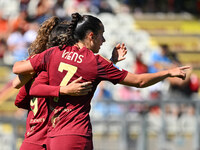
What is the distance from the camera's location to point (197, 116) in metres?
8.80

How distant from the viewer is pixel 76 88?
150 inches

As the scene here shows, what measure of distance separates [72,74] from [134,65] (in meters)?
8.05

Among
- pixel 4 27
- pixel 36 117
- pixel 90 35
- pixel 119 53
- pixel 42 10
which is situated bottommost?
pixel 36 117

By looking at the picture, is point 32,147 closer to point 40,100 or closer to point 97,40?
point 40,100

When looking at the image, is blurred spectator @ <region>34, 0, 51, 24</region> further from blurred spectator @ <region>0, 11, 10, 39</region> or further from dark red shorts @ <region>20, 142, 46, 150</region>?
dark red shorts @ <region>20, 142, 46, 150</region>

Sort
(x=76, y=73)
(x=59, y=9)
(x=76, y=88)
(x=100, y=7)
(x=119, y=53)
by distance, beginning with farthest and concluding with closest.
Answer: (x=100, y=7), (x=59, y=9), (x=119, y=53), (x=76, y=73), (x=76, y=88)

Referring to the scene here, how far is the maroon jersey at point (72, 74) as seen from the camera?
12.8 ft

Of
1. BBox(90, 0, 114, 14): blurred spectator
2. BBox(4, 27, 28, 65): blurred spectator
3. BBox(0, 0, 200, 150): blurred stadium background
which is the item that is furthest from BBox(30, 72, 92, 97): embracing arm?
BBox(90, 0, 114, 14): blurred spectator

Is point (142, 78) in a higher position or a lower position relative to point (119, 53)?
lower

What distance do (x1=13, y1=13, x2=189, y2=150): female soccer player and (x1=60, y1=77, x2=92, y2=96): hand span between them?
0.25 feet

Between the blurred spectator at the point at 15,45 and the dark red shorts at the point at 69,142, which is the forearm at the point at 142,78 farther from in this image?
the blurred spectator at the point at 15,45

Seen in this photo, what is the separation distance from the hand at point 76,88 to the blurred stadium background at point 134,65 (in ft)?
10.1

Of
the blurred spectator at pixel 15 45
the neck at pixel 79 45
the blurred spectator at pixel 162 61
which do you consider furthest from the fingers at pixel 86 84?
the blurred spectator at pixel 15 45

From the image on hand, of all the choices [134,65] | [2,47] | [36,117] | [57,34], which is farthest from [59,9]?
[36,117]
